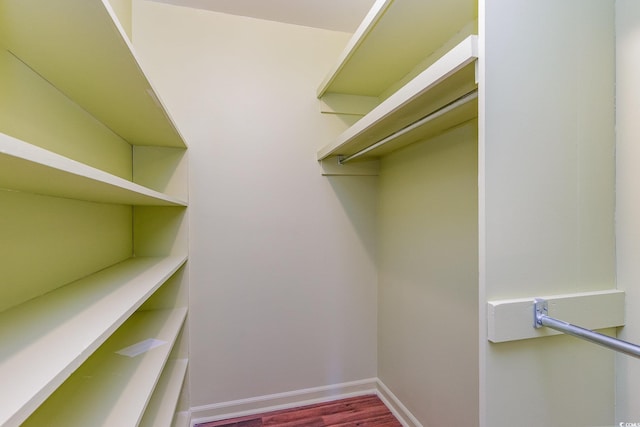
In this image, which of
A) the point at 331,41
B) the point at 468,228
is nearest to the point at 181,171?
the point at 331,41

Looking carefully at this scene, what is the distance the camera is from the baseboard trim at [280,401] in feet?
6.14

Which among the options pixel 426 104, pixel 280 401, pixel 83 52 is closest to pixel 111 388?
pixel 83 52

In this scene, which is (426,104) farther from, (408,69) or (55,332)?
(55,332)

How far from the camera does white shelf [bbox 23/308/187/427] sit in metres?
0.80

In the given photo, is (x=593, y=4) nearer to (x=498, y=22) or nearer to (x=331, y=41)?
(x=498, y=22)

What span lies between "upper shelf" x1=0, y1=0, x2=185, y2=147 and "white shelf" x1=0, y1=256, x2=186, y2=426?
0.69 meters

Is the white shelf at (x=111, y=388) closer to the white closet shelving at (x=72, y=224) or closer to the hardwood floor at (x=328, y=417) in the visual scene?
the white closet shelving at (x=72, y=224)

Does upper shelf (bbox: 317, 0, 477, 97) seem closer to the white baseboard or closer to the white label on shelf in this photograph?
the white label on shelf

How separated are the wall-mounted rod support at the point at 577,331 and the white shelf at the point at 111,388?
1155 mm

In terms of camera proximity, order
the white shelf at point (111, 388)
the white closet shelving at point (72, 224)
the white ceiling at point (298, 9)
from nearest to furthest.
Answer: the white closet shelving at point (72, 224)
the white shelf at point (111, 388)
the white ceiling at point (298, 9)

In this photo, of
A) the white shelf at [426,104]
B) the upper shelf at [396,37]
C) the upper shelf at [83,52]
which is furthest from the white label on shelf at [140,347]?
the upper shelf at [396,37]

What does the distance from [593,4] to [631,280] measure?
2.84ft

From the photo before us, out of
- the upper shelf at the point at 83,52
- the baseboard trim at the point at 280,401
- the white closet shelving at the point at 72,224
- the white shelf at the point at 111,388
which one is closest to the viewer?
the white closet shelving at the point at 72,224

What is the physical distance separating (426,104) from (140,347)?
1.58 m
